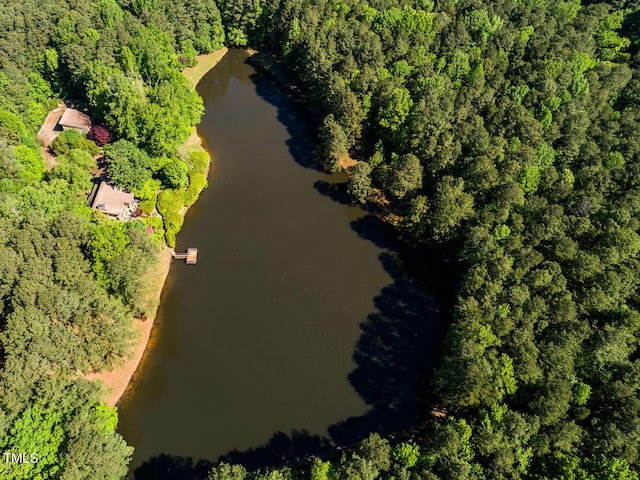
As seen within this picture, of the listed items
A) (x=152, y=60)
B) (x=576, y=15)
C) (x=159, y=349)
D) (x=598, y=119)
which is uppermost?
(x=576, y=15)

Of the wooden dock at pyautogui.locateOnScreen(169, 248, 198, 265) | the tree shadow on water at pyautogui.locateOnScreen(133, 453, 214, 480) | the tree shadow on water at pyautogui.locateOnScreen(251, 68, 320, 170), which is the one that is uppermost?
the tree shadow on water at pyautogui.locateOnScreen(251, 68, 320, 170)

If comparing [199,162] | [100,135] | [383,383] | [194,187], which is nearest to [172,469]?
[383,383]

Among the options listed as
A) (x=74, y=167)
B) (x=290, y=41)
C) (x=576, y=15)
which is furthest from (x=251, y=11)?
(x=576, y=15)

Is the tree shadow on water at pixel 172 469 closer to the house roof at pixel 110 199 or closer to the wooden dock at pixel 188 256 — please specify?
the wooden dock at pixel 188 256

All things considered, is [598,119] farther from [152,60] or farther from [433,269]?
[152,60]

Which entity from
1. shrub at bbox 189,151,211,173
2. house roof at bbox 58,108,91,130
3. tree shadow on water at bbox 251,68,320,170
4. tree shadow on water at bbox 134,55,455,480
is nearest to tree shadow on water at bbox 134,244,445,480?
tree shadow on water at bbox 134,55,455,480

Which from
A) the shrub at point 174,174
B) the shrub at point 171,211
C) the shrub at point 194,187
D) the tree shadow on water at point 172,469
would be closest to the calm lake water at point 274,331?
the tree shadow on water at point 172,469

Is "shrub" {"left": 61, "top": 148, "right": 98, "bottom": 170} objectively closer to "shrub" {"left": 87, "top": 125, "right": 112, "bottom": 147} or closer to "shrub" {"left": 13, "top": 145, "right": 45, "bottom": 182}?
"shrub" {"left": 13, "top": 145, "right": 45, "bottom": 182}
